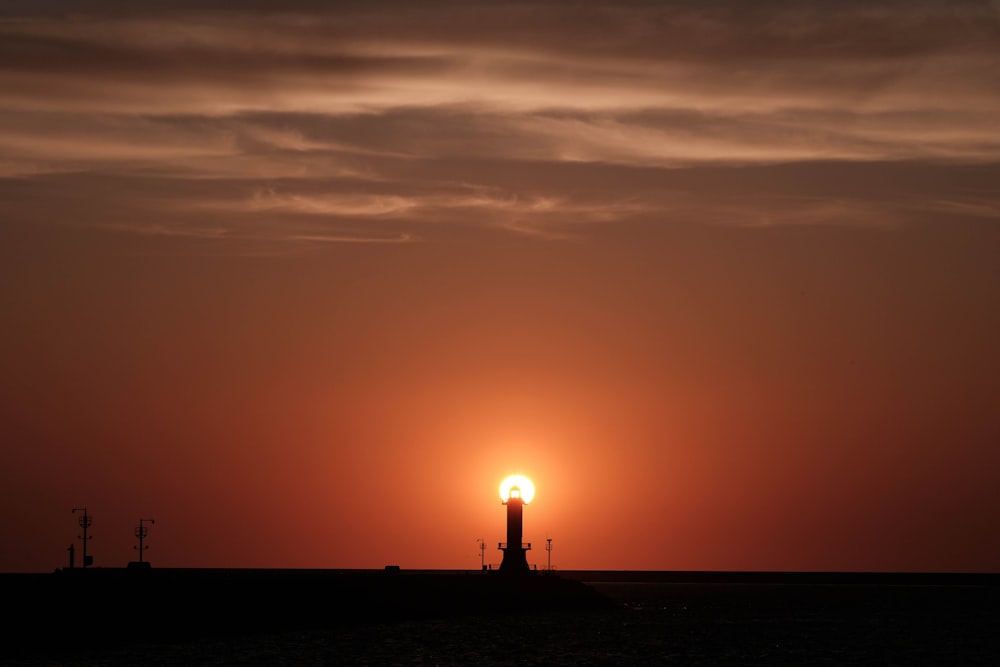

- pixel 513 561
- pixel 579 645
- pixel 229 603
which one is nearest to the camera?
pixel 579 645

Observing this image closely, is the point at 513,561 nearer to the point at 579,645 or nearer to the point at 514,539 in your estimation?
the point at 514,539

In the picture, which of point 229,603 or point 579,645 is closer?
point 579,645

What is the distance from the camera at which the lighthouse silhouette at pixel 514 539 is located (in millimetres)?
163125

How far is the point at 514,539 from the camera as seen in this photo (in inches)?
6516

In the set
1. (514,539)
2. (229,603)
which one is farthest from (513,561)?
(229,603)

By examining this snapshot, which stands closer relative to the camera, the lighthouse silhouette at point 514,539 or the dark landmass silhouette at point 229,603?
the dark landmass silhouette at point 229,603

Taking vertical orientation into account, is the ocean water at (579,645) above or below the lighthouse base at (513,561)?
below

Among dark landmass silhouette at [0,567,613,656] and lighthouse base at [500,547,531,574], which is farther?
lighthouse base at [500,547,531,574]

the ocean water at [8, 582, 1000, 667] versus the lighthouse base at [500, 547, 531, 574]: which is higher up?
the lighthouse base at [500, 547, 531, 574]

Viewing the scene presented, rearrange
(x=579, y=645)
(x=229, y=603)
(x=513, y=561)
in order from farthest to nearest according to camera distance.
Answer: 1. (x=513, y=561)
2. (x=229, y=603)
3. (x=579, y=645)

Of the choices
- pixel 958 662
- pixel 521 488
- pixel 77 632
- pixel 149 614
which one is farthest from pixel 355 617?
pixel 958 662

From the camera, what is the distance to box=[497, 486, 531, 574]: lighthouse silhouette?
16312cm

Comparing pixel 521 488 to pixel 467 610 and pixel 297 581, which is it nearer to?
pixel 467 610

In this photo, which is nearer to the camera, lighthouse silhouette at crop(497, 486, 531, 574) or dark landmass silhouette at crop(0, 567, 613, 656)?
dark landmass silhouette at crop(0, 567, 613, 656)
